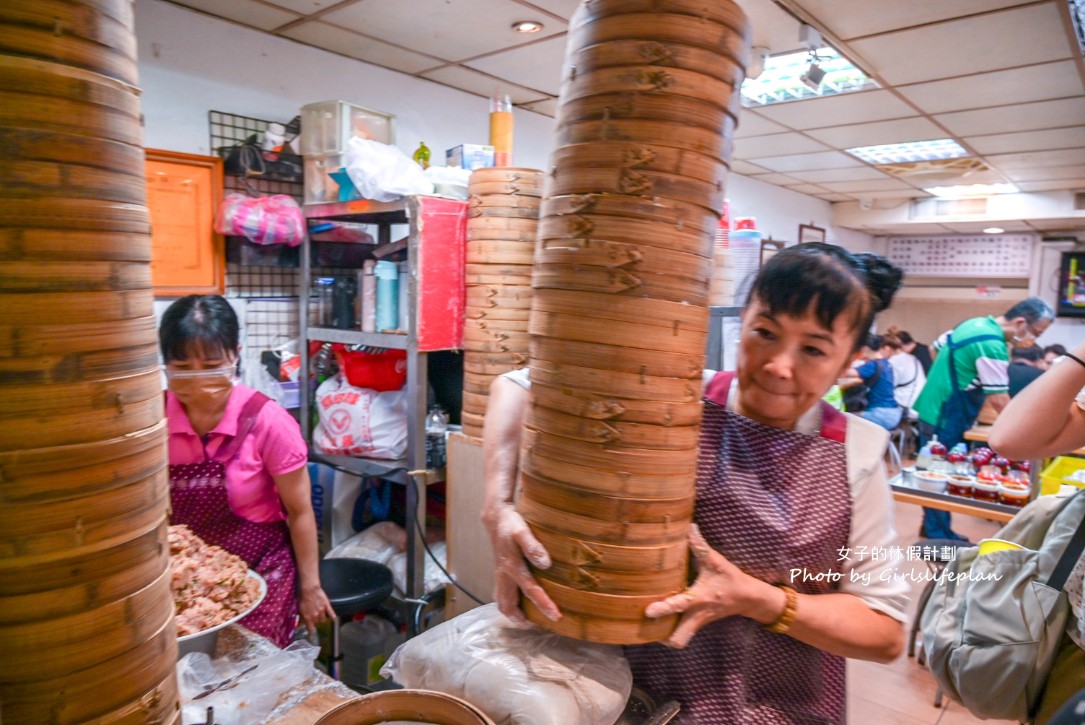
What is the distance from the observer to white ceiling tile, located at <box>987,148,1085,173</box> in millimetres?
5562

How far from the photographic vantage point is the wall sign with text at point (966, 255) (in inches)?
396

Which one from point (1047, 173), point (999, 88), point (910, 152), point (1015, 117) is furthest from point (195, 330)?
point (1047, 173)

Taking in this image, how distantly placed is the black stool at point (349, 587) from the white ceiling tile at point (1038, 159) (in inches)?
241

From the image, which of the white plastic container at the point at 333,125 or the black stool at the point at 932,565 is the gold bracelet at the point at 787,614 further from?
the white plastic container at the point at 333,125

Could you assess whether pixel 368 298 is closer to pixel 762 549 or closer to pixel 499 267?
pixel 499 267

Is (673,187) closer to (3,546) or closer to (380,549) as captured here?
(3,546)

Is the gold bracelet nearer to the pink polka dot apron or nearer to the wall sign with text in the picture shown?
the pink polka dot apron

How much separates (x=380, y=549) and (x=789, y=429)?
2.38m

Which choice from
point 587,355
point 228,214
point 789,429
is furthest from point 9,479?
point 228,214

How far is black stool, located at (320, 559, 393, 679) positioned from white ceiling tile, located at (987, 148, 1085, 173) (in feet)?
20.1

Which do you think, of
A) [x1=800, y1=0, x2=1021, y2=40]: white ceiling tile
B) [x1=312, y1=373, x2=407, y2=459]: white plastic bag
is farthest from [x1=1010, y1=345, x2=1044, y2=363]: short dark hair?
[x1=312, y1=373, x2=407, y2=459]: white plastic bag

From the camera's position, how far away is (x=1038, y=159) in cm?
582

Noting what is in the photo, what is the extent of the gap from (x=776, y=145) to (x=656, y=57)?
5160mm

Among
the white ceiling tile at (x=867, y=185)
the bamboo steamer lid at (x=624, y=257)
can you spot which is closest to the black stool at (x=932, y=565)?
the bamboo steamer lid at (x=624, y=257)
